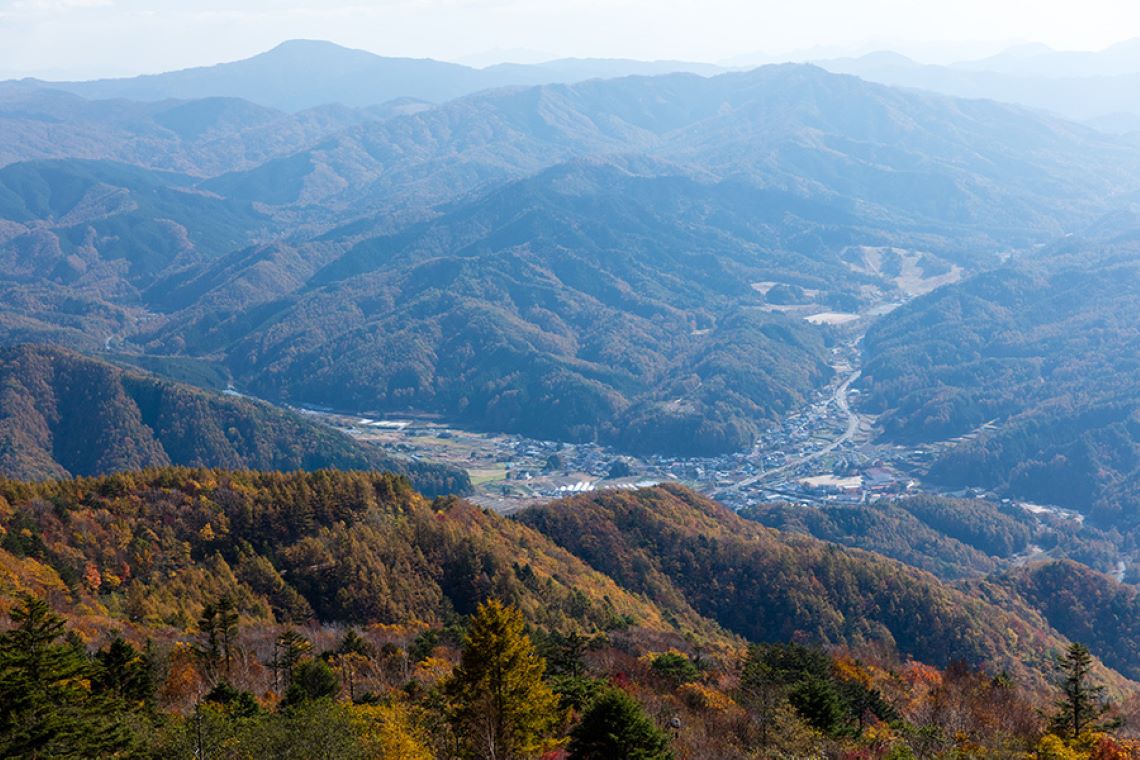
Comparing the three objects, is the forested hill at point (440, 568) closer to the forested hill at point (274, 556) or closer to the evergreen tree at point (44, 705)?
the forested hill at point (274, 556)

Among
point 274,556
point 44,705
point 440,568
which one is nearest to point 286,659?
point 44,705

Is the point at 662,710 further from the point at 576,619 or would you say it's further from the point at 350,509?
the point at 350,509

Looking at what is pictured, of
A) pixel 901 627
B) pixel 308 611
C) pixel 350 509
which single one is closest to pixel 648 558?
pixel 901 627

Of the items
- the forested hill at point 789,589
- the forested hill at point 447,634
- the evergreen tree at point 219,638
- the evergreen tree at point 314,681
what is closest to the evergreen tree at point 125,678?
the forested hill at point 447,634

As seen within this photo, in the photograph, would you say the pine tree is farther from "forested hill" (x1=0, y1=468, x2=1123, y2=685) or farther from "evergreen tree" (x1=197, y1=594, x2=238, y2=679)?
"forested hill" (x1=0, y1=468, x2=1123, y2=685)

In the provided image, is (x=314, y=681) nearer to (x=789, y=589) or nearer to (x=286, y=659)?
(x=286, y=659)

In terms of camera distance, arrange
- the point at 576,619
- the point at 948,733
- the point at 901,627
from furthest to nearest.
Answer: the point at 901,627
the point at 576,619
the point at 948,733

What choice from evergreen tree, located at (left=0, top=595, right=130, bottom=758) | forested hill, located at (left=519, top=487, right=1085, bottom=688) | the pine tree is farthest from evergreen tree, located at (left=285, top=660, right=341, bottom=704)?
forested hill, located at (left=519, top=487, right=1085, bottom=688)
